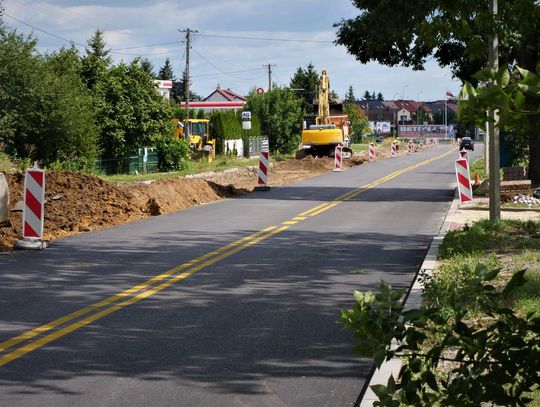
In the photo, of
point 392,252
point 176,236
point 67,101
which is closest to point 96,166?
point 67,101

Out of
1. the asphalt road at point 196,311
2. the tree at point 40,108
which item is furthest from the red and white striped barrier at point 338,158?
the asphalt road at point 196,311

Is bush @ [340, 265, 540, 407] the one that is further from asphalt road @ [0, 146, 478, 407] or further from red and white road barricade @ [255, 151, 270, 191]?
red and white road barricade @ [255, 151, 270, 191]

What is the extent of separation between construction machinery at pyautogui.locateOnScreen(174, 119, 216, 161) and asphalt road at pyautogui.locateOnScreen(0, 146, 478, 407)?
38.9 metres

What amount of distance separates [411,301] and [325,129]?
49169mm

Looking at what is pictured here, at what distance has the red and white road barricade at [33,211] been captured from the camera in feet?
51.2

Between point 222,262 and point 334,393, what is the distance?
283 inches

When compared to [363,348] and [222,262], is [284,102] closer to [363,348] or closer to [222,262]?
[222,262]

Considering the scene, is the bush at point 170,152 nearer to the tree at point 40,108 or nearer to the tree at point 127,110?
the tree at point 127,110

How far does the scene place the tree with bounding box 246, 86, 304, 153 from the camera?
251ft

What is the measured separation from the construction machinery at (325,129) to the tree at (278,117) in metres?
7.74

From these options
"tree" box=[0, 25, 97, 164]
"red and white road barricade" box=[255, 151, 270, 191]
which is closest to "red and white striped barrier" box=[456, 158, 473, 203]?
"red and white road barricade" box=[255, 151, 270, 191]

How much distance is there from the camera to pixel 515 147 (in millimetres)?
39938

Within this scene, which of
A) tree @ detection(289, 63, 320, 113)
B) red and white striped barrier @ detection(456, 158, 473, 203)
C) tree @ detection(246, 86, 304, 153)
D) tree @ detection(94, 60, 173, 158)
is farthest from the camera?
tree @ detection(289, 63, 320, 113)

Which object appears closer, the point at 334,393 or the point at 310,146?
the point at 334,393
